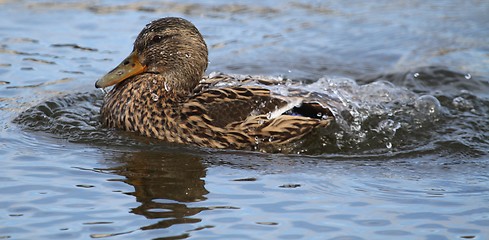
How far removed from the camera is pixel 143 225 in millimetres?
6234

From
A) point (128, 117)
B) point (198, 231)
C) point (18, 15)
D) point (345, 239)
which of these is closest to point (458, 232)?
point (345, 239)

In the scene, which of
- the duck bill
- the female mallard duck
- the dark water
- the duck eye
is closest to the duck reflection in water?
the dark water

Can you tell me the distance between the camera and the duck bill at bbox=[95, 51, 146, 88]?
8.68 metres

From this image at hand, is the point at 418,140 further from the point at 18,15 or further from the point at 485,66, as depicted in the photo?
the point at 18,15

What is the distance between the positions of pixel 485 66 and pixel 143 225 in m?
6.50

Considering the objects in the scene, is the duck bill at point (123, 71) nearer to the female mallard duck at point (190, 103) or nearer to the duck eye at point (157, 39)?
the female mallard duck at point (190, 103)

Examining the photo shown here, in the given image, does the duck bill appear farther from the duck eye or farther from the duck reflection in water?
the duck reflection in water

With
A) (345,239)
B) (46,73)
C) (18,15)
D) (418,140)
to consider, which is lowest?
(345,239)

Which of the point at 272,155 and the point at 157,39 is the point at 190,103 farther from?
the point at 272,155

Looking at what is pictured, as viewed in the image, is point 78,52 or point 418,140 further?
point 78,52

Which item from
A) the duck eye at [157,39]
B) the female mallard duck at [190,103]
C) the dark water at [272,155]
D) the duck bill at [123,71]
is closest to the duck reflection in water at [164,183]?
the dark water at [272,155]

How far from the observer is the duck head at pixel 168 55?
8781mm

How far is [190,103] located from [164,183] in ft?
4.51

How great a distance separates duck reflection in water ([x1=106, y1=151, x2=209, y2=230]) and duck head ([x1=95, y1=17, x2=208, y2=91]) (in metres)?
1.05
